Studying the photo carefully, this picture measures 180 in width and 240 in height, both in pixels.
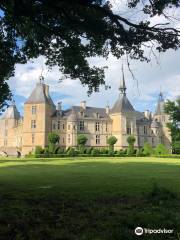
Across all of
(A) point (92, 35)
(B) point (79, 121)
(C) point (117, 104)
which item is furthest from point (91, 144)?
(A) point (92, 35)

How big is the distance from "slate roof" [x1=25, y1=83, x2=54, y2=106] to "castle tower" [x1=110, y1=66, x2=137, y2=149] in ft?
55.6

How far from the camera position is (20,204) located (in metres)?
9.41

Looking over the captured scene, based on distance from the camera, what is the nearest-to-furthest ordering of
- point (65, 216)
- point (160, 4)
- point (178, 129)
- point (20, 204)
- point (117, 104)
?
point (65, 216), point (20, 204), point (160, 4), point (178, 129), point (117, 104)

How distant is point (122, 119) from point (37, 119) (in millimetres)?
20207

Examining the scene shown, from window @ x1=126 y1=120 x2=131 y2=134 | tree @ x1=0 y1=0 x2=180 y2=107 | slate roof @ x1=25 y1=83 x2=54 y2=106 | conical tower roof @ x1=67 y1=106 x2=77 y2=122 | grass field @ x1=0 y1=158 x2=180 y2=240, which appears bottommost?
grass field @ x1=0 y1=158 x2=180 y2=240

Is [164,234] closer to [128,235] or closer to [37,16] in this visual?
[128,235]


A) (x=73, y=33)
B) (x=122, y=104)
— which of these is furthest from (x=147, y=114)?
(x=73, y=33)

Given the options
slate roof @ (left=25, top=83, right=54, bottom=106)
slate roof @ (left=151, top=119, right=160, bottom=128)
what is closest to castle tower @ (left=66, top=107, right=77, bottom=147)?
slate roof @ (left=25, top=83, right=54, bottom=106)

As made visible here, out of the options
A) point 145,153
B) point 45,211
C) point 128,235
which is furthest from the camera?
point 145,153

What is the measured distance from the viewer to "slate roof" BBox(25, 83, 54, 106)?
83.6 metres

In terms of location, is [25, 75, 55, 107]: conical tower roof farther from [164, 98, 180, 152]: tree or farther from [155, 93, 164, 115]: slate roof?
[155, 93, 164, 115]: slate roof

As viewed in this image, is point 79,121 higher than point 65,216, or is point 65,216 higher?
point 79,121

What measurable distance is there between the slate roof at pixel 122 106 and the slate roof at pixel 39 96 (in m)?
17.1

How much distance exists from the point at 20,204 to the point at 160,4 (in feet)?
20.7
